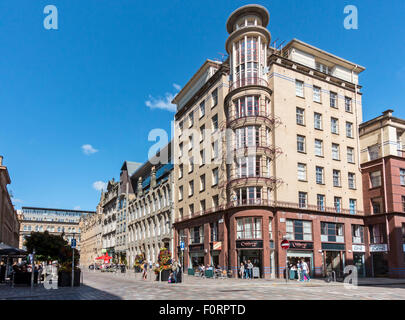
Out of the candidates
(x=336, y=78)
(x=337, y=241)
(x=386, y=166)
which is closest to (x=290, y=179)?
(x=337, y=241)

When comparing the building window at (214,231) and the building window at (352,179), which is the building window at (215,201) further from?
the building window at (352,179)

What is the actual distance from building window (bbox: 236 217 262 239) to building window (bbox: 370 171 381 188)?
15961mm

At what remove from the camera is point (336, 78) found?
47.7 metres

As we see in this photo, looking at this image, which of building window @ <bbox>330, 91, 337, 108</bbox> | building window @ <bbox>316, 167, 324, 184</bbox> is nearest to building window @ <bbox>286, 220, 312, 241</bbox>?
building window @ <bbox>316, 167, 324, 184</bbox>

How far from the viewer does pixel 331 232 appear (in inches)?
1687

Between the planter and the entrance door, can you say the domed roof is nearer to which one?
the entrance door

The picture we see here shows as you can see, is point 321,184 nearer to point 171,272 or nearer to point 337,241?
point 337,241

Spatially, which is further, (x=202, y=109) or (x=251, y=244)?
(x=202, y=109)

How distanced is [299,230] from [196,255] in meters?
14.0

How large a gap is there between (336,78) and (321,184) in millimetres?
13267

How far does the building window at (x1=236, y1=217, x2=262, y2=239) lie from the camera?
3797 centimetres

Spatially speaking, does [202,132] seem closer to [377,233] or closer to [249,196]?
[249,196]

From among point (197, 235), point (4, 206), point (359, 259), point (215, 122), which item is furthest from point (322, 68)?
point (4, 206)

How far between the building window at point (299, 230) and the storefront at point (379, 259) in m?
8.67
